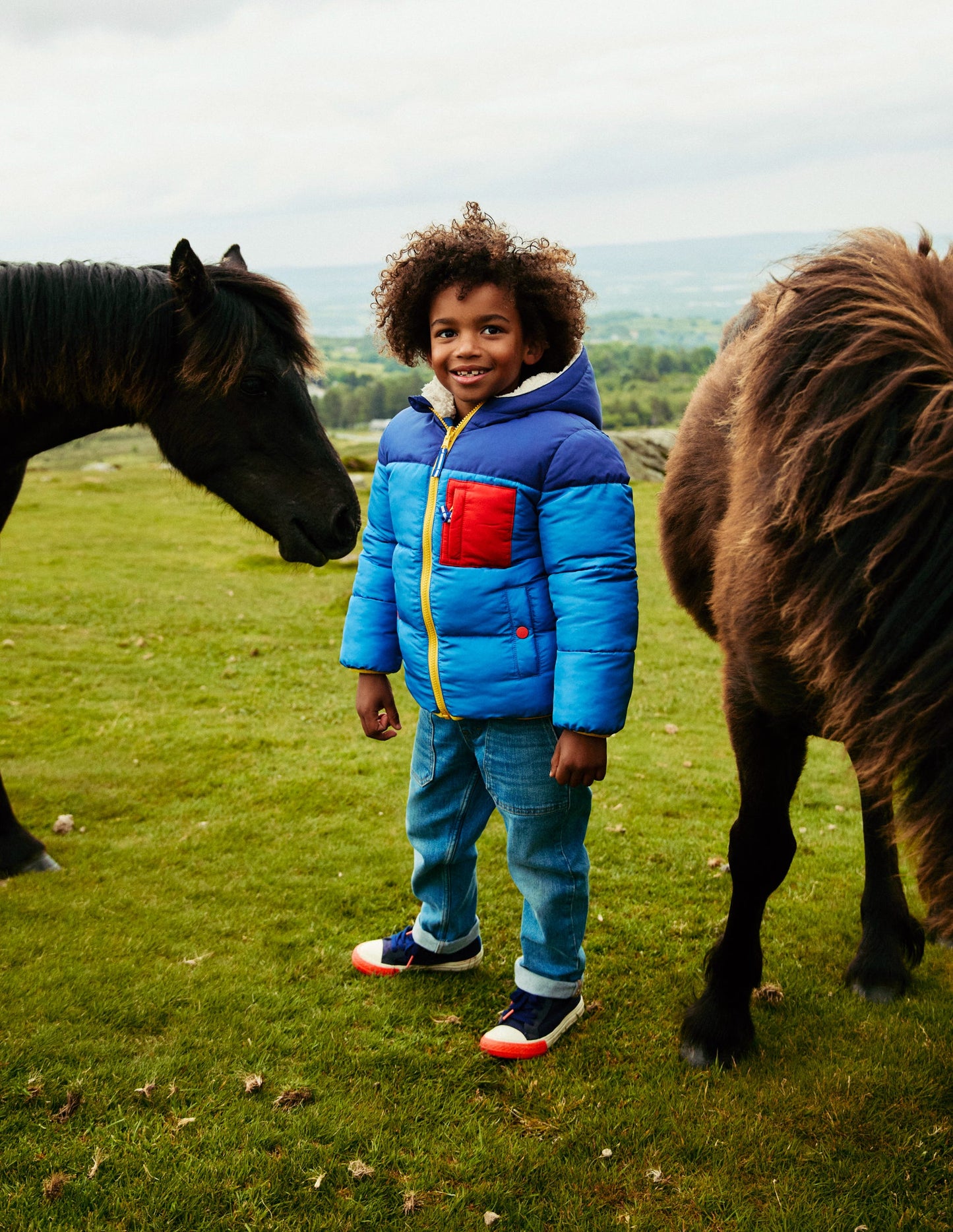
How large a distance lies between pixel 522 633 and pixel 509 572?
182mm

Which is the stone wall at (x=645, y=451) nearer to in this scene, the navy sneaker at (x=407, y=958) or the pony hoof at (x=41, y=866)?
the pony hoof at (x=41, y=866)

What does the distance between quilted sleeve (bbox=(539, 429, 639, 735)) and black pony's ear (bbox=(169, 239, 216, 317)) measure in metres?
1.78

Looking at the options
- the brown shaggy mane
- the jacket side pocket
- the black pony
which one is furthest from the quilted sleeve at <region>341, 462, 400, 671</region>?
the brown shaggy mane

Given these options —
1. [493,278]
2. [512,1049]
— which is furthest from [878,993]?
[493,278]

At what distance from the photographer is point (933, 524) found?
170cm

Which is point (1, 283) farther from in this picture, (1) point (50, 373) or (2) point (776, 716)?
(2) point (776, 716)

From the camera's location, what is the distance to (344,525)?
3715 millimetres

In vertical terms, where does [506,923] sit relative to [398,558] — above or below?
below

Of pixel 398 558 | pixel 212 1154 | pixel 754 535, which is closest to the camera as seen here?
pixel 754 535

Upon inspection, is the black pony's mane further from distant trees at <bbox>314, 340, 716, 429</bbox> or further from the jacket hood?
distant trees at <bbox>314, 340, 716, 429</bbox>

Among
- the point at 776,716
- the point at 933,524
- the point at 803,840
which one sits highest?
the point at 933,524

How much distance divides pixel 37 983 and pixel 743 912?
8.07 ft

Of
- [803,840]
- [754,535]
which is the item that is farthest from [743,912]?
[803,840]

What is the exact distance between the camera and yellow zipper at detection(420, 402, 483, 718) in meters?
2.74
